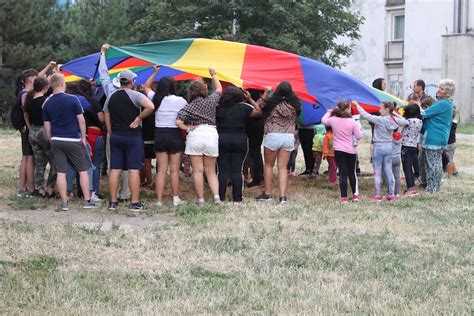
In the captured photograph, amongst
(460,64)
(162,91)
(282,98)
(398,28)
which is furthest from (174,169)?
(398,28)

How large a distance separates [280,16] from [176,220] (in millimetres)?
11903

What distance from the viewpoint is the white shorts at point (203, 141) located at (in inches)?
318

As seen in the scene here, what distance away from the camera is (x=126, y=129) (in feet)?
25.1

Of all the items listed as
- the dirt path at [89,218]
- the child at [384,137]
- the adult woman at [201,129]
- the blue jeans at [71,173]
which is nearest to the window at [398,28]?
the child at [384,137]

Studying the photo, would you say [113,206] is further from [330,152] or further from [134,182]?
[330,152]

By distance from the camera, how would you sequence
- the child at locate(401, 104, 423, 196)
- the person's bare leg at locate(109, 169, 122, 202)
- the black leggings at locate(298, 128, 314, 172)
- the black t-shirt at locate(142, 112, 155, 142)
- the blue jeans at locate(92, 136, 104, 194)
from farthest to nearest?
the black leggings at locate(298, 128, 314, 172)
the child at locate(401, 104, 423, 196)
the black t-shirt at locate(142, 112, 155, 142)
the blue jeans at locate(92, 136, 104, 194)
the person's bare leg at locate(109, 169, 122, 202)

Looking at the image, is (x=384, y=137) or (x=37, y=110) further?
(x=384, y=137)

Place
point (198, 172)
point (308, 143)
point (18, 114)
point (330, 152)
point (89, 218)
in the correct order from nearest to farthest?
point (89, 218), point (198, 172), point (18, 114), point (330, 152), point (308, 143)

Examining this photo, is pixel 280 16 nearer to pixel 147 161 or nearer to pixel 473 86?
pixel 147 161

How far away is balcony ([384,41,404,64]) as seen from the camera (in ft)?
102

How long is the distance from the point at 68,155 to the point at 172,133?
1.21 meters

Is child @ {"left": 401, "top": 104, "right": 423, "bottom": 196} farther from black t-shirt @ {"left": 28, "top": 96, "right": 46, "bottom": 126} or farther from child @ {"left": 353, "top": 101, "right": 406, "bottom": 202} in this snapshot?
black t-shirt @ {"left": 28, "top": 96, "right": 46, "bottom": 126}

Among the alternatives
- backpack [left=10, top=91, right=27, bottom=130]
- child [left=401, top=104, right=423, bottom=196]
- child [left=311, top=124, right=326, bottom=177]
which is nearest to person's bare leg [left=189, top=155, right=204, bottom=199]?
backpack [left=10, top=91, right=27, bottom=130]

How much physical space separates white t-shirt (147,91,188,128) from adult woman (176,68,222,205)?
0.07m
